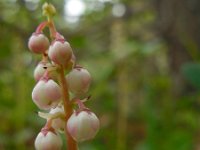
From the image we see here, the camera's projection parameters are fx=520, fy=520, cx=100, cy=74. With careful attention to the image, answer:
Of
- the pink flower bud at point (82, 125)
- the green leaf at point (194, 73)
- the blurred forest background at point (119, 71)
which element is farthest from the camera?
the blurred forest background at point (119, 71)

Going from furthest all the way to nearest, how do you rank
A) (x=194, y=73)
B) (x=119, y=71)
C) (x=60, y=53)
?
(x=119, y=71) → (x=194, y=73) → (x=60, y=53)

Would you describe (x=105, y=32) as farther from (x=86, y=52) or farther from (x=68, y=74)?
(x=68, y=74)

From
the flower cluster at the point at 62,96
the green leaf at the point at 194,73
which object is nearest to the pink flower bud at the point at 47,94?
the flower cluster at the point at 62,96

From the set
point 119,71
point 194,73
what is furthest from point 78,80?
point 119,71

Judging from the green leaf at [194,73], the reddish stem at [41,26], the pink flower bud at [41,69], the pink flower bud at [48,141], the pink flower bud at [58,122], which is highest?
the green leaf at [194,73]

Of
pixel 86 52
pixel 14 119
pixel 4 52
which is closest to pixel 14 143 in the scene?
pixel 14 119

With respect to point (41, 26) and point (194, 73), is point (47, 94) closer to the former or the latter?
point (41, 26)

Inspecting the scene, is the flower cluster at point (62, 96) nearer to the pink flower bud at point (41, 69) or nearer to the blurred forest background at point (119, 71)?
the pink flower bud at point (41, 69)

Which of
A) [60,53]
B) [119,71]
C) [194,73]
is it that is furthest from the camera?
[119,71]
